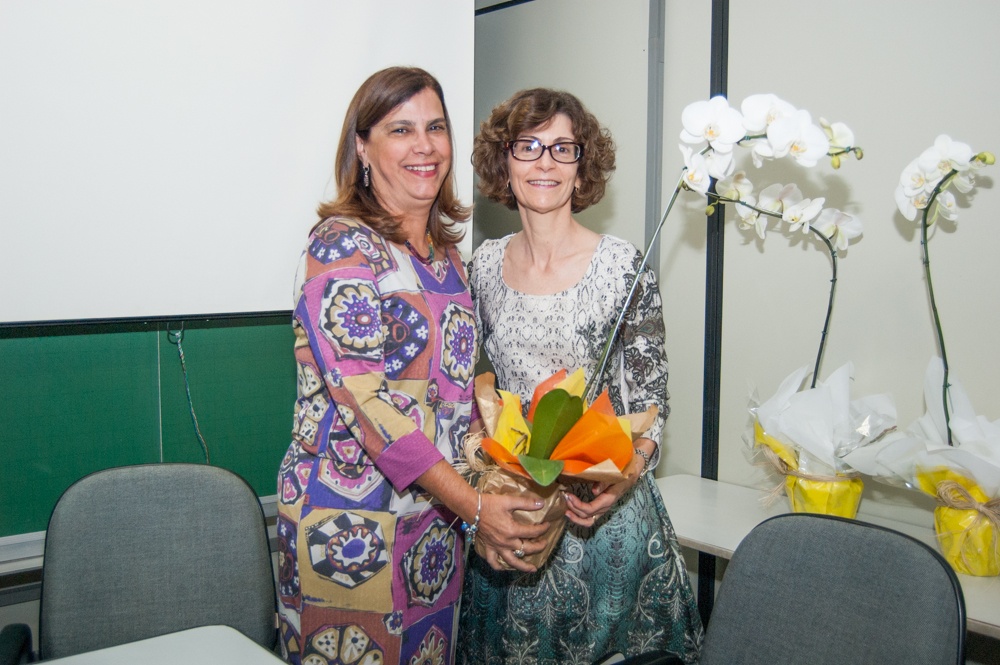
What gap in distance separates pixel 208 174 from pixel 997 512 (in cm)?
207

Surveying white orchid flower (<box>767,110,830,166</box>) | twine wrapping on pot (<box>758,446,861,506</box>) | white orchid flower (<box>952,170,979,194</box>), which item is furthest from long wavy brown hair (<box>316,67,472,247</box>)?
white orchid flower (<box>952,170,979,194</box>)

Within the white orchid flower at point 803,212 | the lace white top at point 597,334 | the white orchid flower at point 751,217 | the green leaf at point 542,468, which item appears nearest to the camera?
the green leaf at point 542,468

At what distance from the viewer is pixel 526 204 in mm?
1881

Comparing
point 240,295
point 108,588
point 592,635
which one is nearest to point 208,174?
point 240,295

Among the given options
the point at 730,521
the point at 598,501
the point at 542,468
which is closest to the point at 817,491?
the point at 730,521

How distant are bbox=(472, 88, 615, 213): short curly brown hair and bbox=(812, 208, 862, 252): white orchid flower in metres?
0.66

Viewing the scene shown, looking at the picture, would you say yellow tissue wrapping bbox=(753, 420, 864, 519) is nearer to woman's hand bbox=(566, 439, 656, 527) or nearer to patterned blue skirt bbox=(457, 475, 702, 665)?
patterned blue skirt bbox=(457, 475, 702, 665)

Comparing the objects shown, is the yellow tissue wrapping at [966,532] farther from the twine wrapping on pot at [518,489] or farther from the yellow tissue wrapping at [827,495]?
the twine wrapping on pot at [518,489]

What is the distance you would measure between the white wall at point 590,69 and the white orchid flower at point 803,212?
67cm

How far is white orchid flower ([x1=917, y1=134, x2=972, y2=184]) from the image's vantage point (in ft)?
6.01

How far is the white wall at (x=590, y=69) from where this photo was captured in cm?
280

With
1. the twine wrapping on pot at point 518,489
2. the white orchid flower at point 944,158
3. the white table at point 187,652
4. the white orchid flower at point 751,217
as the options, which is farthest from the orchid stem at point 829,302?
the white table at point 187,652

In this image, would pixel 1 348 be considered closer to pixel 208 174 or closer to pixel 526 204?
pixel 208 174

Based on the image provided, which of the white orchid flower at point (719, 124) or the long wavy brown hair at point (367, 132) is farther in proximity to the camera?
the long wavy brown hair at point (367, 132)
